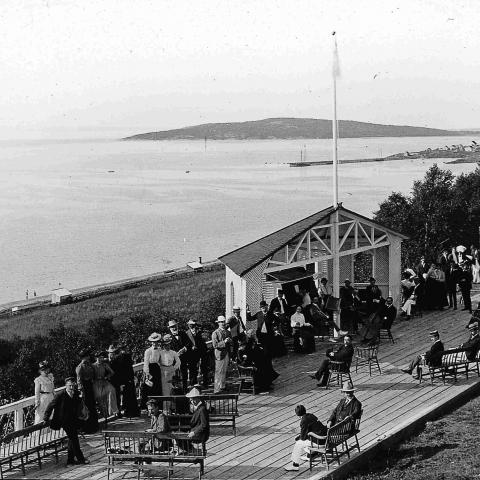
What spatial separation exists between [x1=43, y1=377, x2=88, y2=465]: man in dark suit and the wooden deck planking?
0.61ft

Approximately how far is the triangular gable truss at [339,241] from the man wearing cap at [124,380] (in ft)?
16.8

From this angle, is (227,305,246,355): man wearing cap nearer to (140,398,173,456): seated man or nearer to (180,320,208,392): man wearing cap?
(180,320,208,392): man wearing cap

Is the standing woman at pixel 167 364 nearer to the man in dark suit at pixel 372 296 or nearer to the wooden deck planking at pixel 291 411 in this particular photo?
the wooden deck planking at pixel 291 411

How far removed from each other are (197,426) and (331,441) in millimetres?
1704

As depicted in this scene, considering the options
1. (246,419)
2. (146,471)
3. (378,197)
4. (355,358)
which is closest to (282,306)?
(355,358)

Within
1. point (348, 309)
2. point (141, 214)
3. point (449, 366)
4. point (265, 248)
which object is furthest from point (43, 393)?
point (141, 214)

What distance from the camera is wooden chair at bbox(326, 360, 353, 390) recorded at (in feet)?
47.0

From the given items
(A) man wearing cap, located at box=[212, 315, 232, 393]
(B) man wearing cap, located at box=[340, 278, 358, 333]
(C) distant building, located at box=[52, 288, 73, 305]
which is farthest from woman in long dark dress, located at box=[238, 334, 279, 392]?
(C) distant building, located at box=[52, 288, 73, 305]

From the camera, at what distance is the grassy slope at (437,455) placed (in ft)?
34.1

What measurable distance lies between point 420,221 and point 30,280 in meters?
36.3

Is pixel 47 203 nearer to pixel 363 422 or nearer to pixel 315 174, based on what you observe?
pixel 315 174

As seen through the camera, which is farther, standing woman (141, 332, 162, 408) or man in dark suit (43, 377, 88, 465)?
standing woman (141, 332, 162, 408)

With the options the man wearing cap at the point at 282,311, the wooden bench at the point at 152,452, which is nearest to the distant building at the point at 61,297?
the man wearing cap at the point at 282,311

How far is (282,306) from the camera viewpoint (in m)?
18.1
